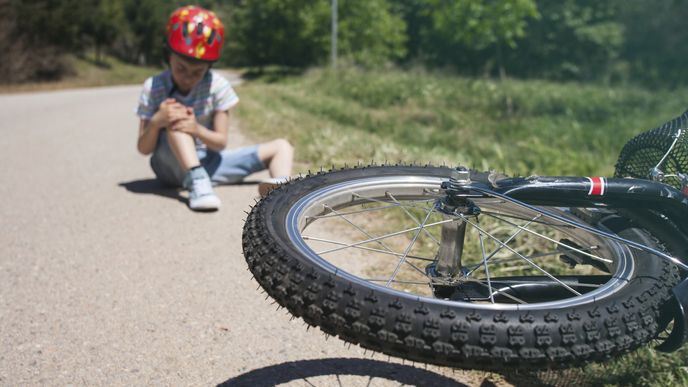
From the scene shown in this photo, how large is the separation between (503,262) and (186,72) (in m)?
3.20

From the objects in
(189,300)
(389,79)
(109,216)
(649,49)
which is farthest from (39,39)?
(649,49)

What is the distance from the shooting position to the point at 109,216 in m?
4.66

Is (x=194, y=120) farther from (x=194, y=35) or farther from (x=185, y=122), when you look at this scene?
(x=194, y=35)

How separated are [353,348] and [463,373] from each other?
0.44 meters

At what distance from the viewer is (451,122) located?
1111 cm

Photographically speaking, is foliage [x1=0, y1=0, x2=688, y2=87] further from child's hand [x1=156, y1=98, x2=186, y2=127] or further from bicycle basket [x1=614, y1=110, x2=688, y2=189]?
bicycle basket [x1=614, y1=110, x2=688, y2=189]

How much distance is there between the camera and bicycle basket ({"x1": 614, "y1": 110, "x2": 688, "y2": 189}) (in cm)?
238

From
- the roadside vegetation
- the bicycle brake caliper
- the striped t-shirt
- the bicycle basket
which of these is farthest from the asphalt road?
the roadside vegetation

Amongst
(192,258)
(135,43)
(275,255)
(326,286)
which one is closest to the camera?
(326,286)

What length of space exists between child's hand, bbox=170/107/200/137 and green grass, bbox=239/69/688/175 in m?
1.65

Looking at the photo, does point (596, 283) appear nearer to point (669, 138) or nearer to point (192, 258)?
point (669, 138)

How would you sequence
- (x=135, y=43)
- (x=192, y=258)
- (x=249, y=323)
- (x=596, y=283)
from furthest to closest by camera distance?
(x=135, y=43) < (x=192, y=258) < (x=249, y=323) < (x=596, y=283)

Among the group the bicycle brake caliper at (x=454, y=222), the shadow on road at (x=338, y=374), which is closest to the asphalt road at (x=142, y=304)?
the shadow on road at (x=338, y=374)

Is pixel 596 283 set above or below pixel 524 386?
above
